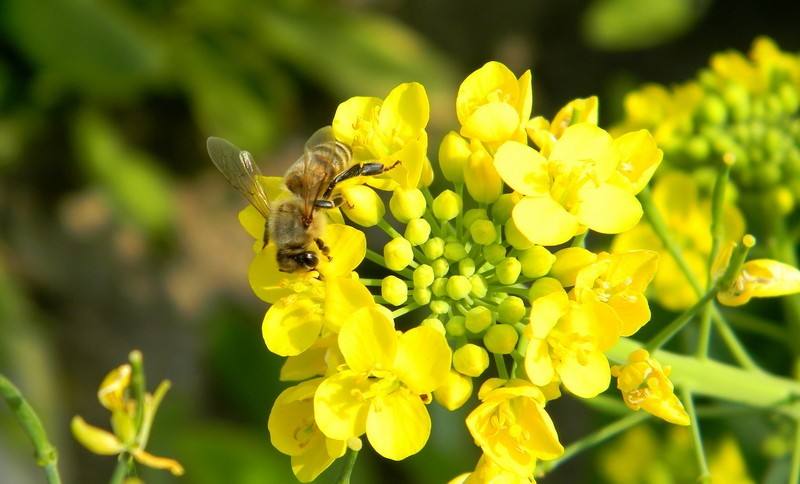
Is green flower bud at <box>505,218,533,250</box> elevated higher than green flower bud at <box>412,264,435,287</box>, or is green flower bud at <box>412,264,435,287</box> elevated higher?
green flower bud at <box>412,264,435,287</box>

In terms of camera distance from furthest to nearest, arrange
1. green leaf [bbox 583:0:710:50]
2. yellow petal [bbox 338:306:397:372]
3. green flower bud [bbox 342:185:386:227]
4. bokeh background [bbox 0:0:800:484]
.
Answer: bokeh background [bbox 0:0:800:484], green leaf [bbox 583:0:710:50], green flower bud [bbox 342:185:386:227], yellow petal [bbox 338:306:397:372]

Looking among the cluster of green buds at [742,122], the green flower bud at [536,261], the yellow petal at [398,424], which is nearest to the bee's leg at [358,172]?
the green flower bud at [536,261]

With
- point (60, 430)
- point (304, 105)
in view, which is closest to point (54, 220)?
point (60, 430)

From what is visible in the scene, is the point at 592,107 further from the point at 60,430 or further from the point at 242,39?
the point at 60,430

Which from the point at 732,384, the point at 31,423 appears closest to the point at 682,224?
the point at 732,384

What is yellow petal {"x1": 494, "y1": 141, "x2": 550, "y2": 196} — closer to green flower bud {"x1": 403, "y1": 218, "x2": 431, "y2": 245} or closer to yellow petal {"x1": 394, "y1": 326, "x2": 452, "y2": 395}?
green flower bud {"x1": 403, "y1": 218, "x2": 431, "y2": 245}

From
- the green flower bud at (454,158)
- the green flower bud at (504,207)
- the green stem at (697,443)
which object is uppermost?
the green flower bud at (454,158)

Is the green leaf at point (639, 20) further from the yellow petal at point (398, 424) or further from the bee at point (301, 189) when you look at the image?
the yellow petal at point (398, 424)

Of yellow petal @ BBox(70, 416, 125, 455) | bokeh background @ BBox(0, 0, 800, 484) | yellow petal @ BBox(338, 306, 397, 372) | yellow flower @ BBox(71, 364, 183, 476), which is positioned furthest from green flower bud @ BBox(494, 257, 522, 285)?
bokeh background @ BBox(0, 0, 800, 484)
